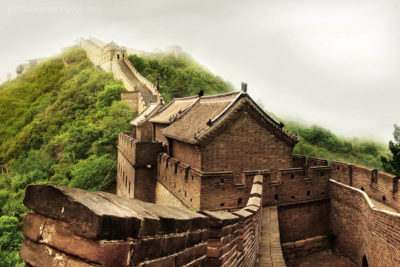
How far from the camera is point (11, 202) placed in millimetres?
32375

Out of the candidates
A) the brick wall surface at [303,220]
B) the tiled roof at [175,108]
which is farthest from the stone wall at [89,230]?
the tiled roof at [175,108]

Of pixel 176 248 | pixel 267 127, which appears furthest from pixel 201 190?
pixel 176 248

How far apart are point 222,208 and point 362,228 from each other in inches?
214

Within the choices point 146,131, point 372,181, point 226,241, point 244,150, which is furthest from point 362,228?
point 146,131

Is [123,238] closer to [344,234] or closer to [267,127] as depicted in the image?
[267,127]

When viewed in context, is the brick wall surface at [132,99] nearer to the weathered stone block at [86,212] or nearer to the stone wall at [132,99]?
the stone wall at [132,99]

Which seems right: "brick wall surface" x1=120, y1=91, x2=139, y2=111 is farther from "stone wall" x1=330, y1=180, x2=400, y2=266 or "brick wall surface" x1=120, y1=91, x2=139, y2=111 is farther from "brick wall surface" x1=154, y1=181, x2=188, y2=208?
"stone wall" x1=330, y1=180, x2=400, y2=266

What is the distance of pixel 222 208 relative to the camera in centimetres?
1051

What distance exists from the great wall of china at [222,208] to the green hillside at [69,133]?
15.0 metres

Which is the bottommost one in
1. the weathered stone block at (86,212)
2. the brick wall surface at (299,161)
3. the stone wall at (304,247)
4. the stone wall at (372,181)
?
the stone wall at (304,247)

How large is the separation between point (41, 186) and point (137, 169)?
15.5 meters

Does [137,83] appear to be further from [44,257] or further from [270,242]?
[44,257]

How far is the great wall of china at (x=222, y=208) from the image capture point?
1.77 m

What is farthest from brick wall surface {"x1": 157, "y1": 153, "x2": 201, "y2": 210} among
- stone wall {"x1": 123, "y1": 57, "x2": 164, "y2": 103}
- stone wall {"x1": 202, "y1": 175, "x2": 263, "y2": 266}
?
stone wall {"x1": 123, "y1": 57, "x2": 164, "y2": 103}
